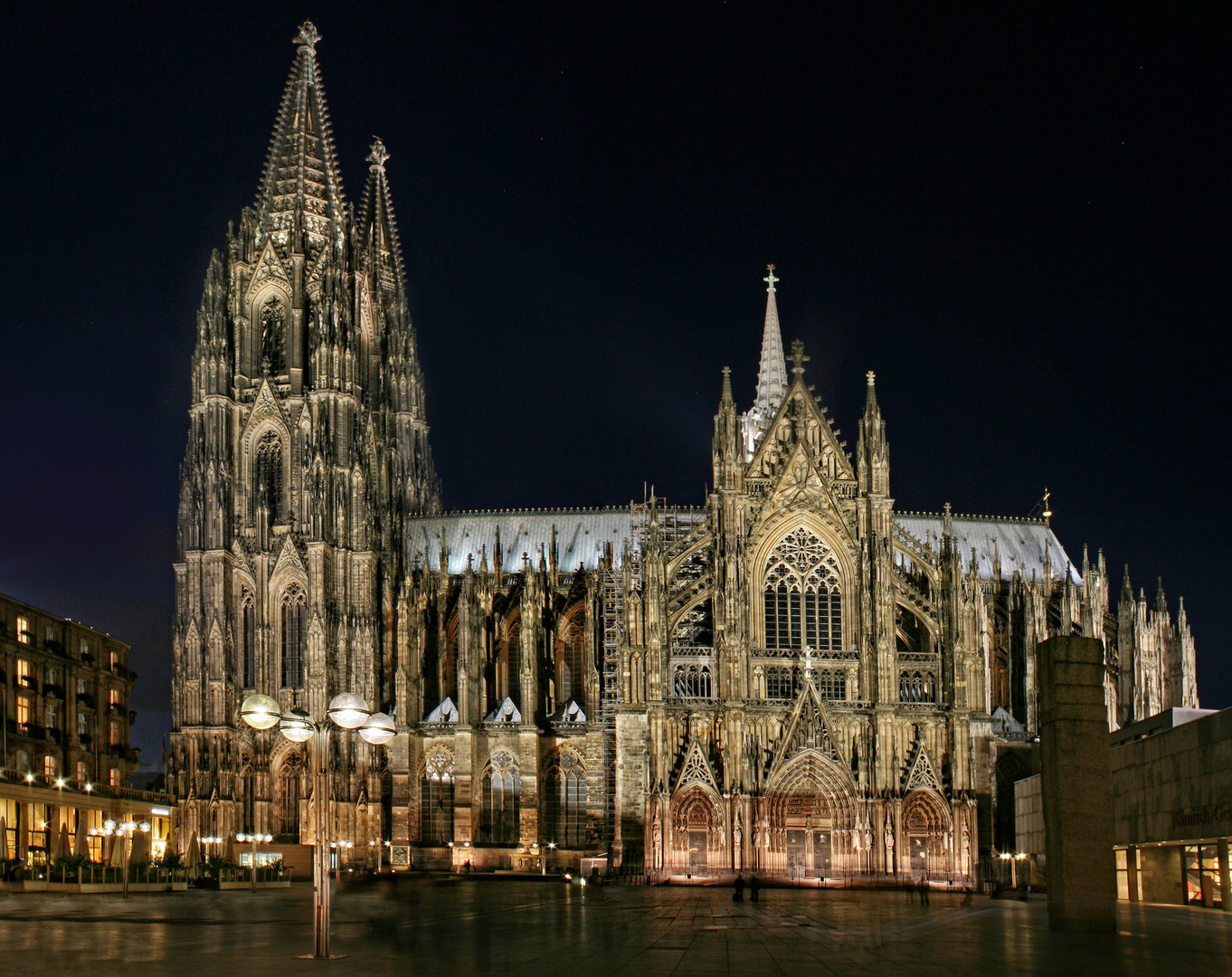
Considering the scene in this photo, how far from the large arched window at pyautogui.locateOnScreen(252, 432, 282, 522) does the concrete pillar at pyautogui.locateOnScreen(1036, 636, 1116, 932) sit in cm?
5826

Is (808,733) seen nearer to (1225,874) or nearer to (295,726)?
(1225,874)

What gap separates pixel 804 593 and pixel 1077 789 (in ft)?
132

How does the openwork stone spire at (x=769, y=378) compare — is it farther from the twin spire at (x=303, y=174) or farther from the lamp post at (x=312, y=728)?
the lamp post at (x=312, y=728)

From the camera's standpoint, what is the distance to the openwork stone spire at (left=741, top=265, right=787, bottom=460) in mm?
98688

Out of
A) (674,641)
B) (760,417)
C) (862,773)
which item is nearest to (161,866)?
(674,641)

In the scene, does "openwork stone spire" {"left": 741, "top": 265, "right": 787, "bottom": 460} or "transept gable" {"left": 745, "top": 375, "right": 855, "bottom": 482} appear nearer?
"transept gable" {"left": 745, "top": 375, "right": 855, "bottom": 482}

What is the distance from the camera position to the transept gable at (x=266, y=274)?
8726cm

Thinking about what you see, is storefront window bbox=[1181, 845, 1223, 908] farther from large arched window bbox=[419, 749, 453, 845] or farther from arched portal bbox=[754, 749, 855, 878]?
large arched window bbox=[419, 749, 453, 845]

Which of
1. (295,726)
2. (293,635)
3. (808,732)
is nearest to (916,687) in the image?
(808,732)

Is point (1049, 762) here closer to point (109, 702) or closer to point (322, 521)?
point (322, 521)

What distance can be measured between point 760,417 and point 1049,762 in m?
65.7

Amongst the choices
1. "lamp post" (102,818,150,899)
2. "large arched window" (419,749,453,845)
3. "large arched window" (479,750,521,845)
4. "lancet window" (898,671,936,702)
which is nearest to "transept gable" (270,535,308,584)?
"large arched window" (419,749,453,845)

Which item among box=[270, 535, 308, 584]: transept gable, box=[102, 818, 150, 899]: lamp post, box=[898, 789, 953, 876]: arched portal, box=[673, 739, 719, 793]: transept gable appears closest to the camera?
box=[102, 818, 150, 899]: lamp post

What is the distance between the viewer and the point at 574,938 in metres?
30.4
